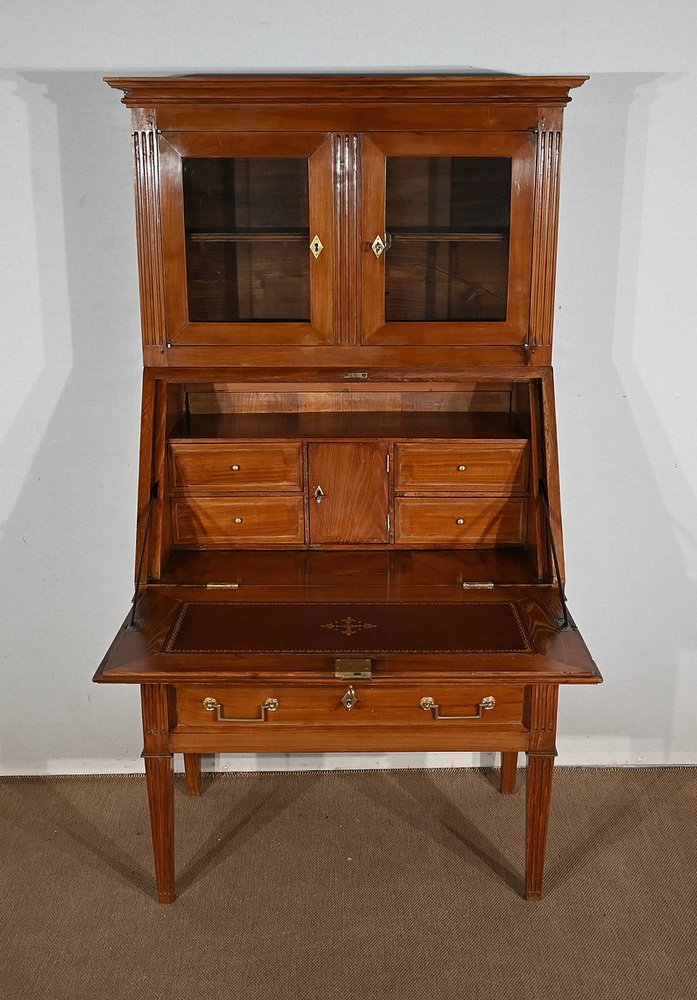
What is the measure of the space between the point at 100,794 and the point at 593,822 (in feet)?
5.22

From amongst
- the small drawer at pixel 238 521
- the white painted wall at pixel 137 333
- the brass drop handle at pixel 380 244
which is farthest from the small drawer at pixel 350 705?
the brass drop handle at pixel 380 244

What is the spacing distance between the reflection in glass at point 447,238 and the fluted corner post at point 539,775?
1005mm

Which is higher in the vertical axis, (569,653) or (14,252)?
(14,252)

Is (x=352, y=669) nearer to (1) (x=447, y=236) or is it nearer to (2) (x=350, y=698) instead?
(2) (x=350, y=698)

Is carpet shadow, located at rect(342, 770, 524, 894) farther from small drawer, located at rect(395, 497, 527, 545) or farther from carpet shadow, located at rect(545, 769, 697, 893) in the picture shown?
small drawer, located at rect(395, 497, 527, 545)

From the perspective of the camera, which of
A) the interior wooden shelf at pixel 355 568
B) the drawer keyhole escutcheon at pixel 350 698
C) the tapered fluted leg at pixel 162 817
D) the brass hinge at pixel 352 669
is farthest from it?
the interior wooden shelf at pixel 355 568

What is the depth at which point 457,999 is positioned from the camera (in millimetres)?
2539

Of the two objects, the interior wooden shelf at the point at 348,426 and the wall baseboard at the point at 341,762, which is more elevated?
the interior wooden shelf at the point at 348,426

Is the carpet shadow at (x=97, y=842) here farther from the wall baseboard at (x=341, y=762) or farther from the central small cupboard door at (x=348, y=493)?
the central small cupboard door at (x=348, y=493)

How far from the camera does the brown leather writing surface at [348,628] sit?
8.23 feet

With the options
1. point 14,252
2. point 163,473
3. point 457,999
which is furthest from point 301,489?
point 457,999

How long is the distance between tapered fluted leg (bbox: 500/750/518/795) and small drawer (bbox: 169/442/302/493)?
114 cm

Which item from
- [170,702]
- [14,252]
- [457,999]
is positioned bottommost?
[457,999]

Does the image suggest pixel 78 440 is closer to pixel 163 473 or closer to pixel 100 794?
pixel 163 473
